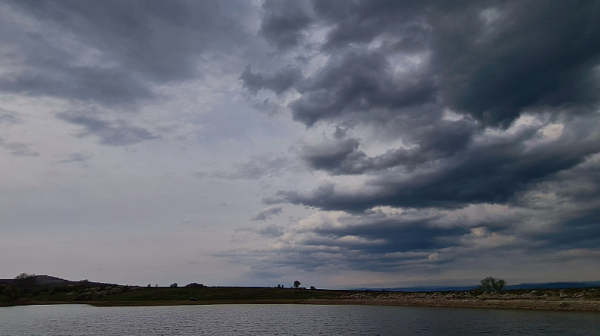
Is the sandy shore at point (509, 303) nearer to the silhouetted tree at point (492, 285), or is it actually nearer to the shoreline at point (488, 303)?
the shoreline at point (488, 303)

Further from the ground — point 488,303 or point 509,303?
point 509,303

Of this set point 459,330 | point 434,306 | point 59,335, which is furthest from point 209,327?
point 434,306

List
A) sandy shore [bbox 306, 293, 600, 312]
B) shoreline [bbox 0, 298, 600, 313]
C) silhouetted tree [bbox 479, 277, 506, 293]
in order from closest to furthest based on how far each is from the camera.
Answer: shoreline [bbox 0, 298, 600, 313] < sandy shore [bbox 306, 293, 600, 312] < silhouetted tree [bbox 479, 277, 506, 293]

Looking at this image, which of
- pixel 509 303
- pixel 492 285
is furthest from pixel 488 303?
pixel 492 285

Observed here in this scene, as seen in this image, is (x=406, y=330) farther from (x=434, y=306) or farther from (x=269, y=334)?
(x=434, y=306)

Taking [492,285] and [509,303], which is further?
[492,285]

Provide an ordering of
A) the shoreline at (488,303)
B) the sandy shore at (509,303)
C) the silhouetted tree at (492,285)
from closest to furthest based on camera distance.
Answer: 1. the shoreline at (488,303)
2. the sandy shore at (509,303)
3. the silhouetted tree at (492,285)

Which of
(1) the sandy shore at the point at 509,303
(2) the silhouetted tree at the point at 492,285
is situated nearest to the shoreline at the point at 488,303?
(1) the sandy shore at the point at 509,303

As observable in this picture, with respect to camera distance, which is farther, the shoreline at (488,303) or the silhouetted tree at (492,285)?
the silhouetted tree at (492,285)

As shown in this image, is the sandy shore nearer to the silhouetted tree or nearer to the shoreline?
the shoreline

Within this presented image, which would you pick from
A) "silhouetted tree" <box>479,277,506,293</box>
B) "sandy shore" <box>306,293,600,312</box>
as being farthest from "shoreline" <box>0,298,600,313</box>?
"silhouetted tree" <box>479,277,506,293</box>

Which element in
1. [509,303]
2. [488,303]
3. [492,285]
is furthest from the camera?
[492,285]

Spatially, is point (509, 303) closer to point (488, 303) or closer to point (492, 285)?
point (488, 303)

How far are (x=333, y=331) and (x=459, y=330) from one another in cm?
2298
